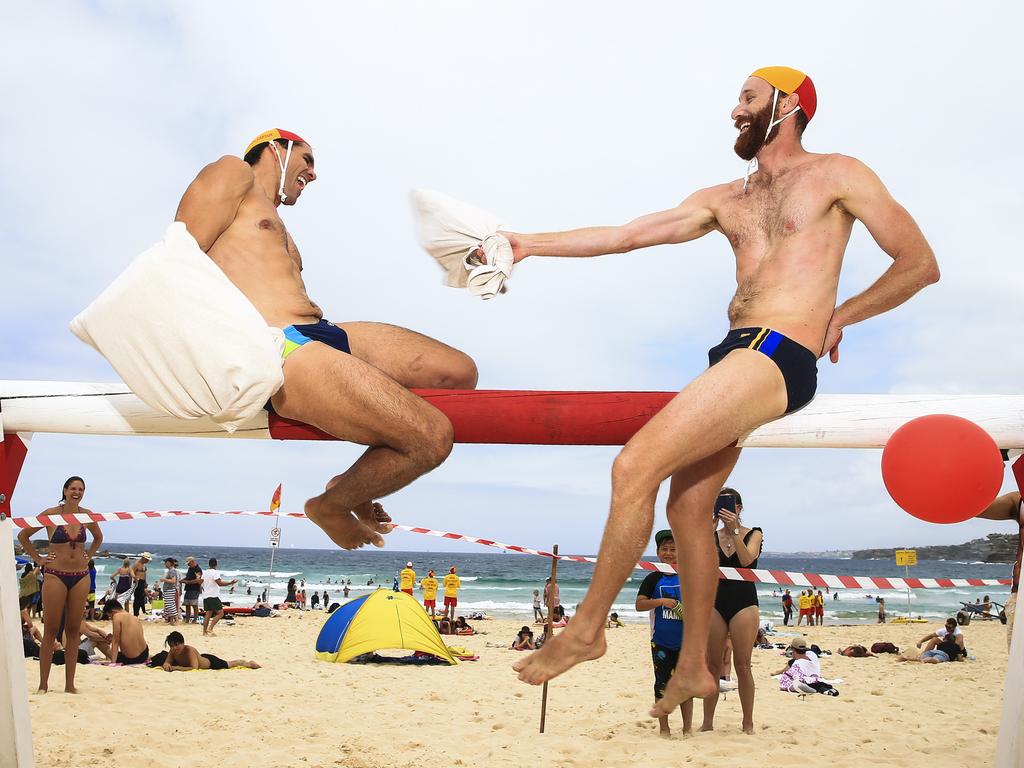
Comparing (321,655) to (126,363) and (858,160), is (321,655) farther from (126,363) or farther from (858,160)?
(858,160)

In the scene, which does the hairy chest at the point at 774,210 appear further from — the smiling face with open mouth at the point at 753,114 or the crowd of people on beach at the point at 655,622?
the crowd of people on beach at the point at 655,622

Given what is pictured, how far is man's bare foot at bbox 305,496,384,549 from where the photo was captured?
2842 millimetres

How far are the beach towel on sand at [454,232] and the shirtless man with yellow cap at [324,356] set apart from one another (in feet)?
1.09

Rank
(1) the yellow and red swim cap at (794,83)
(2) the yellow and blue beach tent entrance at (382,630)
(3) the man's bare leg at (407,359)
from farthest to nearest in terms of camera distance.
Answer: (2) the yellow and blue beach tent entrance at (382,630) → (3) the man's bare leg at (407,359) → (1) the yellow and red swim cap at (794,83)

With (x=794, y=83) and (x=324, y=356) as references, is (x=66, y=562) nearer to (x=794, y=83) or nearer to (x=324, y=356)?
(x=324, y=356)

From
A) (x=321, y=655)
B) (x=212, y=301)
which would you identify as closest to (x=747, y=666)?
(x=212, y=301)

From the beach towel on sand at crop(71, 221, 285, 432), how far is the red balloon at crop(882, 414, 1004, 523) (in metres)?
1.97

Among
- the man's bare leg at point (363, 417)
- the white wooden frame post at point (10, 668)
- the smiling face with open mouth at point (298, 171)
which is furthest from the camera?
the smiling face with open mouth at point (298, 171)

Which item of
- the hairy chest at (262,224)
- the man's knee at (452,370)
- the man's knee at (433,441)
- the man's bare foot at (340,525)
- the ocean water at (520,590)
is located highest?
the hairy chest at (262,224)

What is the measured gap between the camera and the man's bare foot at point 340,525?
2.84 m

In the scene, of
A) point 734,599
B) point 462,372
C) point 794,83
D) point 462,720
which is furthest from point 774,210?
point 462,720

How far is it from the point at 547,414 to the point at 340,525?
0.85 metres

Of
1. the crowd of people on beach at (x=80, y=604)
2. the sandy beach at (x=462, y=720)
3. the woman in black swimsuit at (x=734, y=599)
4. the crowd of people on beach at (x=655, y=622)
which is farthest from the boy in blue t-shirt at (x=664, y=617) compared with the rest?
the crowd of people on beach at (x=80, y=604)

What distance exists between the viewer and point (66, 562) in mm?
7320
